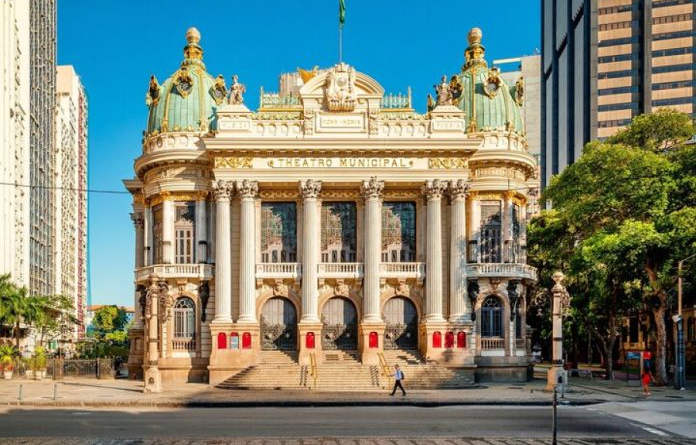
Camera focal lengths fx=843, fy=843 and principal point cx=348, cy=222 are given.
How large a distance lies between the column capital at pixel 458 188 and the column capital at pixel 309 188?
836cm

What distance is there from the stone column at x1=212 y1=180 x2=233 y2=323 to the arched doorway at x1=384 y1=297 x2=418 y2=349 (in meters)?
10.2

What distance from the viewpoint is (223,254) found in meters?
53.0

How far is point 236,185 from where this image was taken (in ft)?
174

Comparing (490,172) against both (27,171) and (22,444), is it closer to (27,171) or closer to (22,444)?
(22,444)

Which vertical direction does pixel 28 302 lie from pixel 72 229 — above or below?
below

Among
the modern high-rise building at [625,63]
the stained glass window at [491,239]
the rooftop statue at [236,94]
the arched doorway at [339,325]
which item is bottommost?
the arched doorway at [339,325]

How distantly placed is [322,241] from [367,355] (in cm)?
803

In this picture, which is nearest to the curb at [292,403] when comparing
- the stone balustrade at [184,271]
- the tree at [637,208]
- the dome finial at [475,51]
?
the tree at [637,208]

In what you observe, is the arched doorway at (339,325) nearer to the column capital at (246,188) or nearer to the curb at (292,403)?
the column capital at (246,188)

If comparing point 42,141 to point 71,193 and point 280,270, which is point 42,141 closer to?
point 71,193

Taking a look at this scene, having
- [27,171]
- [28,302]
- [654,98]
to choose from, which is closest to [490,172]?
[28,302]

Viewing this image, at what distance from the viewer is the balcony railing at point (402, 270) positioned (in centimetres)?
5406

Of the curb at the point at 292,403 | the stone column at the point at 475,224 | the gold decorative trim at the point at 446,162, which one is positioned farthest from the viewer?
the stone column at the point at 475,224

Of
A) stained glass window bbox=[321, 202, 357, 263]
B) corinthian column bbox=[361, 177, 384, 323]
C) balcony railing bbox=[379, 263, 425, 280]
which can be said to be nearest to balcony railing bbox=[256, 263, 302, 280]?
stained glass window bbox=[321, 202, 357, 263]
